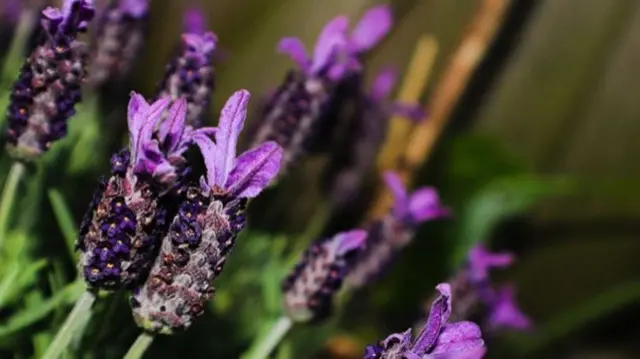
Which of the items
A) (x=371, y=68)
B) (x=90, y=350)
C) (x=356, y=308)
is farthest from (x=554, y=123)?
(x=90, y=350)

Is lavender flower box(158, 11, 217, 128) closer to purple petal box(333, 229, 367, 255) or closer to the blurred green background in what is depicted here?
purple petal box(333, 229, 367, 255)

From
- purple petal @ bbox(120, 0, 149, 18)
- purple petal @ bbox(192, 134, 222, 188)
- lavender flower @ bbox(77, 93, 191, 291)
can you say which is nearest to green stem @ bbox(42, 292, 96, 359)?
lavender flower @ bbox(77, 93, 191, 291)

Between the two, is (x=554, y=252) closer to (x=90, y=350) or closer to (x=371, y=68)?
(x=371, y=68)

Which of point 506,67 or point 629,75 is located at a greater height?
point 629,75

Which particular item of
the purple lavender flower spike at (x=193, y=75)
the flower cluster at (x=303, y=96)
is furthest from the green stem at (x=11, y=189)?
the flower cluster at (x=303, y=96)

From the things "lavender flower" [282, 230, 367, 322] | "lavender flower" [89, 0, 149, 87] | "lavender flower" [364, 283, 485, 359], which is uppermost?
"lavender flower" [89, 0, 149, 87]

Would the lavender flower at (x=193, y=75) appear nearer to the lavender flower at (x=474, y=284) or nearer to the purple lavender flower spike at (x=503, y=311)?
the lavender flower at (x=474, y=284)
